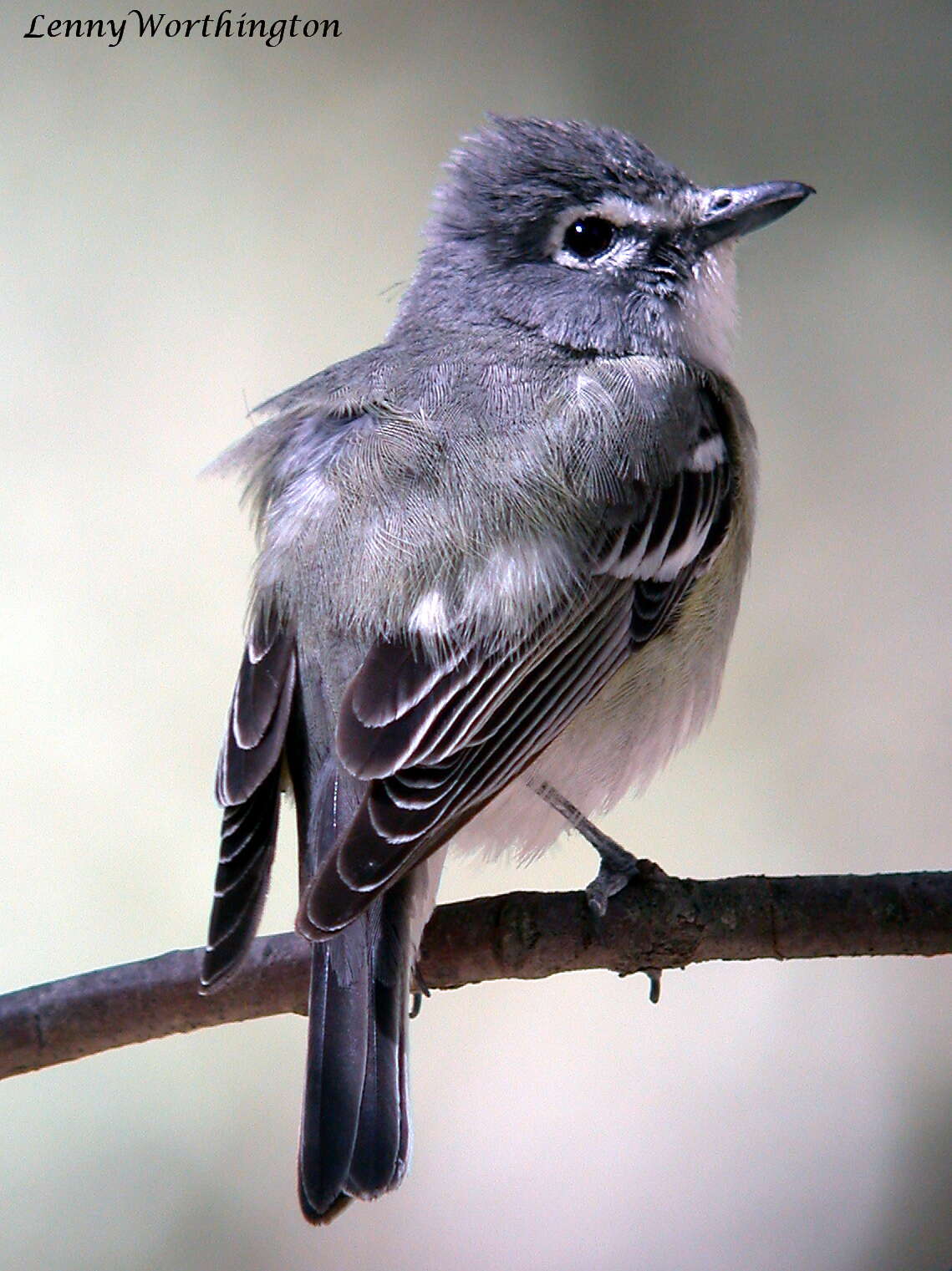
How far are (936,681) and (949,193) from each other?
3.78 feet

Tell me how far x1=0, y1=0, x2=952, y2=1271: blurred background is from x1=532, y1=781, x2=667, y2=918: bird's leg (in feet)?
1.70

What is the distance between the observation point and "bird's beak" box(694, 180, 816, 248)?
2312 millimetres

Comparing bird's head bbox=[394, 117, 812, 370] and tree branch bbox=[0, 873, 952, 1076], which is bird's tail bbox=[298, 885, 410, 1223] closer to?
tree branch bbox=[0, 873, 952, 1076]

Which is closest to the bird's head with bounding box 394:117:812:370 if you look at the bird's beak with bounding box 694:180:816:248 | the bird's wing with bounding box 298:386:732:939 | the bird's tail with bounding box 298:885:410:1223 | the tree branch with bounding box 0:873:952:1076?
the bird's beak with bounding box 694:180:816:248

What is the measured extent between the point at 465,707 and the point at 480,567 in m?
0.20

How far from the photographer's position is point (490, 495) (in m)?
1.96

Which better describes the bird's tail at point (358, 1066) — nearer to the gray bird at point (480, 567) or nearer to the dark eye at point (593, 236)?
the gray bird at point (480, 567)

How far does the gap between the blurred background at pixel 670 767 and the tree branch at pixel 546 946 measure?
64cm

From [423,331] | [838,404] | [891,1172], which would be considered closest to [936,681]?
[838,404]

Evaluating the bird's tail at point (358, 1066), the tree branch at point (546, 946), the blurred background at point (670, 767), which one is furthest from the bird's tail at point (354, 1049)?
the blurred background at point (670, 767)

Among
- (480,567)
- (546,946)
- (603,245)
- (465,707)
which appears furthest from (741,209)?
(546,946)

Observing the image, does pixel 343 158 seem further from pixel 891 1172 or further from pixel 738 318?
pixel 891 1172

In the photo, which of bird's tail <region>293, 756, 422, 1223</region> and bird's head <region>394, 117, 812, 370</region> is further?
bird's head <region>394, 117, 812, 370</region>

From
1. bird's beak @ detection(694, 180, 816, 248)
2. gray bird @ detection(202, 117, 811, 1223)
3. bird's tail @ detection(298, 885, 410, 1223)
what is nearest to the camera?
bird's tail @ detection(298, 885, 410, 1223)
